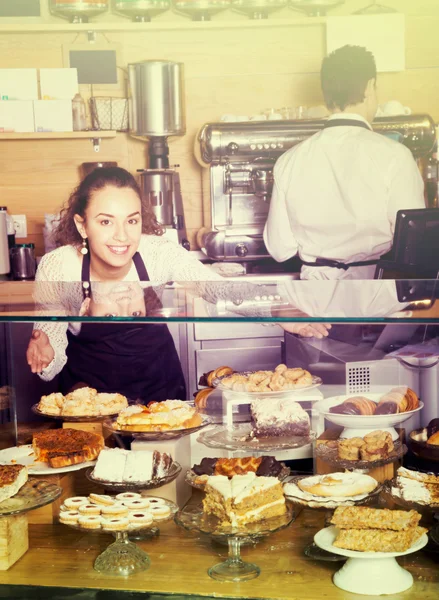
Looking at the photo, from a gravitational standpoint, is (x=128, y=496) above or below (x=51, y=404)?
below

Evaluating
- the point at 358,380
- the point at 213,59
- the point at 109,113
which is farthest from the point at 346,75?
the point at 358,380

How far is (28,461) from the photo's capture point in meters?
1.73

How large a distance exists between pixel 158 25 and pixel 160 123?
587mm

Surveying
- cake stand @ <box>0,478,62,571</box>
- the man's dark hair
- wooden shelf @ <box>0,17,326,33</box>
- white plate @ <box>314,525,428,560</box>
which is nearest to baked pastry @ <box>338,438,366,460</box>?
white plate @ <box>314,525,428,560</box>

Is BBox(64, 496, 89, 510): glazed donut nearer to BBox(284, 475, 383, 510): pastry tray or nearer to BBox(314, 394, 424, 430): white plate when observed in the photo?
BBox(284, 475, 383, 510): pastry tray

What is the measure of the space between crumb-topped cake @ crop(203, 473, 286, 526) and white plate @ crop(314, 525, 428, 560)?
0.09 m

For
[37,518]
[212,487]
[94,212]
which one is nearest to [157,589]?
[212,487]

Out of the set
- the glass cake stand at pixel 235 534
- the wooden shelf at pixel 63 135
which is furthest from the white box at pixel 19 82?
the glass cake stand at pixel 235 534

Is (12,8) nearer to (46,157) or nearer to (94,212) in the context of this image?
(46,157)

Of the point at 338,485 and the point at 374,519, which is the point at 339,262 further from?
the point at 374,519

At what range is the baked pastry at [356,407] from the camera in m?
1.74

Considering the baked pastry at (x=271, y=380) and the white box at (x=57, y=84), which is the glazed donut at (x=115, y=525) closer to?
the baked pastry at (x=271, y=380)

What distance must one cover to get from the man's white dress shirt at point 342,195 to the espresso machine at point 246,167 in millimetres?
77

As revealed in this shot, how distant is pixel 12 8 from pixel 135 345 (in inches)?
113
